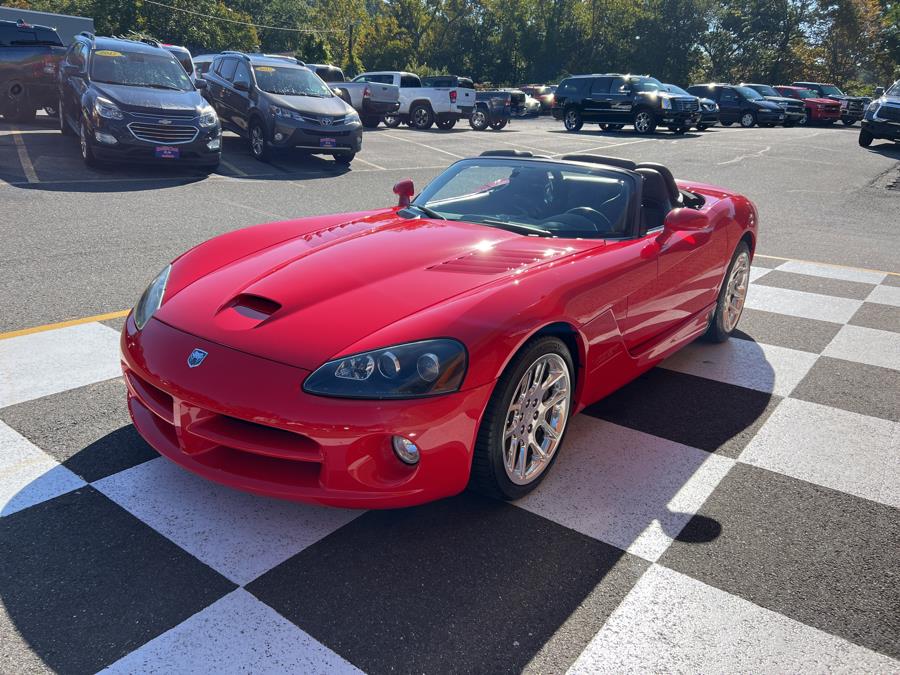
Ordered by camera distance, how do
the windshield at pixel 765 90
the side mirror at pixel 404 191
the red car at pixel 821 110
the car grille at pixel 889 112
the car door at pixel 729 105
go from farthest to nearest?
the red car at pixel 821 110 → the windshield at pixel 765 90 → the car door at pixel 729 105 → the car grille at pixel 889 112 → the side mirror at pixel 404 191

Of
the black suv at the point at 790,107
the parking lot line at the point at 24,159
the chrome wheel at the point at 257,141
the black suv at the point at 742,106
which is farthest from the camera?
the black suv at the point at 790,107

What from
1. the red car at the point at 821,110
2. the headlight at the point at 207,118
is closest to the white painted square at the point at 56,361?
the headlight at the point at 207,118

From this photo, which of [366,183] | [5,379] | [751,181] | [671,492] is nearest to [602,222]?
[671,492]

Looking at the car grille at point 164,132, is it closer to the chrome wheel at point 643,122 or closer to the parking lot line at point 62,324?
the parking lot line at point 62,324

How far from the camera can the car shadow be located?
2.17m

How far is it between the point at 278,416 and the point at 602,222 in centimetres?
207

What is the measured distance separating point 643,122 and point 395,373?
2320 cm

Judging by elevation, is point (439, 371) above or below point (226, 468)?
above

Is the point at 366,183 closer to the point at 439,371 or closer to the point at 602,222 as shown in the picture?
the point at 602,222

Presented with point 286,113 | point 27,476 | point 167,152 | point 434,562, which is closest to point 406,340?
point 434,562

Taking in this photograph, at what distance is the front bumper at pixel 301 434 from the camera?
2.42m

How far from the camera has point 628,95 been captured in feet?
78.5

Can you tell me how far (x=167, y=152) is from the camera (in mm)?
10719

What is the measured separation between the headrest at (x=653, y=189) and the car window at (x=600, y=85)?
2158 cm
